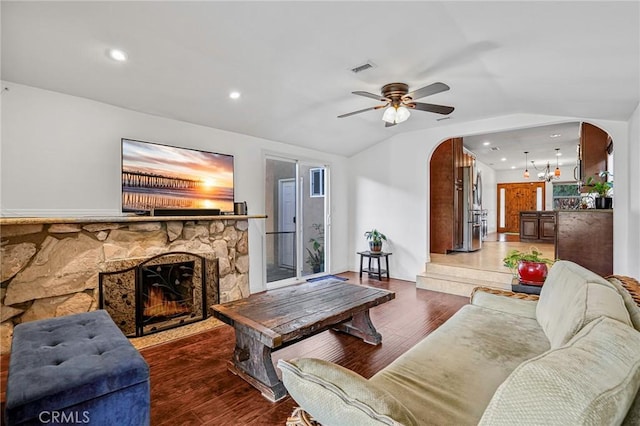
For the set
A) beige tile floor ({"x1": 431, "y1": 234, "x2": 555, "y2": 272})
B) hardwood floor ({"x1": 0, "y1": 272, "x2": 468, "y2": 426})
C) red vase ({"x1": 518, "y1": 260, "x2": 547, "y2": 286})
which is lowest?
hardwood floor ({"x1": 0, "y1": 272, "x2": 468, "y2": 426})

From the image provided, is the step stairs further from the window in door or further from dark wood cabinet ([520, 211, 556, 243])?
→ dark wood cabinet ([520, 211, 556, 243])

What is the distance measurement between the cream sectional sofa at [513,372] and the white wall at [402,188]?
3048 millimetres

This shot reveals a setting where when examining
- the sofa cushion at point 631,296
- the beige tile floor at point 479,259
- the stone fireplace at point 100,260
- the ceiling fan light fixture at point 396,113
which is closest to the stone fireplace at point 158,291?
the stone fireplace at point 100,260

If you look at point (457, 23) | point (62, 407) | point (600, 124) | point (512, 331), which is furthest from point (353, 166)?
point (62, 407)

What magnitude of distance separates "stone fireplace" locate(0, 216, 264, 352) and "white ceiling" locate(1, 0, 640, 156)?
4.35 ft

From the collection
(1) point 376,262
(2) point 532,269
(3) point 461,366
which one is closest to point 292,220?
(1) point 376,262

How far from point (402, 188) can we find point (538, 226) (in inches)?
212

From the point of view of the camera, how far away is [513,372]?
72 cm

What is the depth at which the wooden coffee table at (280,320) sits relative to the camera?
2.21m

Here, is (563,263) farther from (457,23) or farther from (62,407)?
(62,407)

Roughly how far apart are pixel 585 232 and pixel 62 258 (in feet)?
20.2

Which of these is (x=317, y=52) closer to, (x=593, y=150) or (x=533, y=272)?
(x=533, y=272)

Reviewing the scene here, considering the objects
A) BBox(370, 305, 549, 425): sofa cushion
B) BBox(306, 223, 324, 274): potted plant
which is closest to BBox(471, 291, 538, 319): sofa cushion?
BBox(370, 305, 549, 425): sofa cushion

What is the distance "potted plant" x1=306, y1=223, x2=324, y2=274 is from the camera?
234 inches
